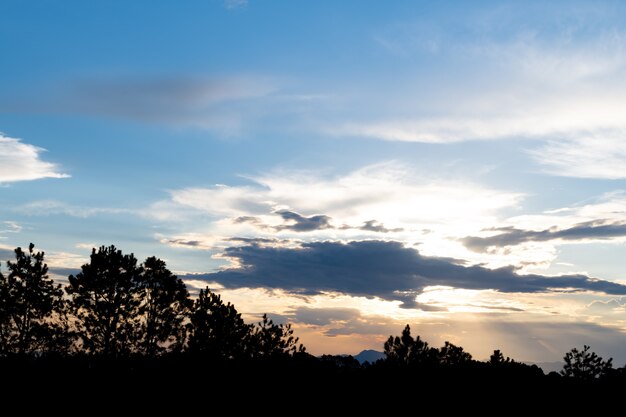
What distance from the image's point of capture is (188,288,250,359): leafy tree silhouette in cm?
6519

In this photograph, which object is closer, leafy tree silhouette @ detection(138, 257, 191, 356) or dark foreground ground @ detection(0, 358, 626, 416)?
dark foreground ground @ detection(0, 358, 626, 416)

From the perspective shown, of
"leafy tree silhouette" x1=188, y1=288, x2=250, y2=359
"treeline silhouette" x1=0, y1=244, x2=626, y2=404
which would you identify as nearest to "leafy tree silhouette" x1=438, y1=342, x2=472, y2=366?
"treeline silhouette" x1=0, y1=244, x2=626, y2=404

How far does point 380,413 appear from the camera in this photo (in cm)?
3334

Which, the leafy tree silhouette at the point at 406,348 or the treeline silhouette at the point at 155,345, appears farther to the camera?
the leafy tree silhouette at the point at 406,348

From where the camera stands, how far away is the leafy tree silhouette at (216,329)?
6519 centimetres

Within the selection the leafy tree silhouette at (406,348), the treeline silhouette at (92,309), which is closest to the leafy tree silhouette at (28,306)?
the treeline silhouette at (92,309)

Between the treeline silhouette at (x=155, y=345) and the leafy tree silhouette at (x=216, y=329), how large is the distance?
114mm

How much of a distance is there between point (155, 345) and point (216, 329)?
675 centimetres

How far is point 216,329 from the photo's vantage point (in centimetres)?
6619

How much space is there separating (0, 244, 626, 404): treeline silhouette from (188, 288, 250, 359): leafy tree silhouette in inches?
4.5

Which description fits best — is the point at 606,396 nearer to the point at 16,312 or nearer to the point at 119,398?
the point at 119,398

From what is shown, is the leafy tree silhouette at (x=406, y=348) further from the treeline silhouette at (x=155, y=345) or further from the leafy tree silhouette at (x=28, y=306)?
the leafy tree silhouette at (x=28, y=306)

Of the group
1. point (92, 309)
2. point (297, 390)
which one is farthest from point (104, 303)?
point (297, 390)

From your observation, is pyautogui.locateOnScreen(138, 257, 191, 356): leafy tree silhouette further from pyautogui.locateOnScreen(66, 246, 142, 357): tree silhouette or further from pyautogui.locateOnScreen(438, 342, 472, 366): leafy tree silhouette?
pyautogui.locateOnScreen(438, 342, 472, 366): leafy tree silhouette
